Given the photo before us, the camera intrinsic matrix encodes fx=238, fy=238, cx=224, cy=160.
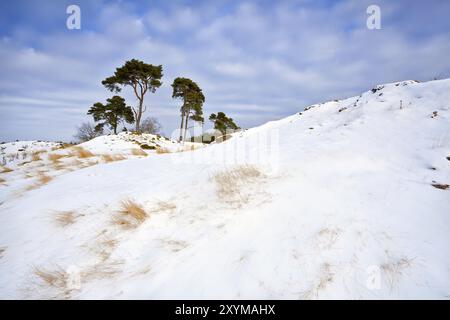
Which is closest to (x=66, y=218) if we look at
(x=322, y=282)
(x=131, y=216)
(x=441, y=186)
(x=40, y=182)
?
(x=131, y=216)

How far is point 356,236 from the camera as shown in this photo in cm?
232

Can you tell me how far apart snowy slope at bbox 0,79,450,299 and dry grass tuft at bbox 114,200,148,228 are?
0.06 meters

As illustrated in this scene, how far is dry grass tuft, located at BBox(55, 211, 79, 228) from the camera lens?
3.21 metres

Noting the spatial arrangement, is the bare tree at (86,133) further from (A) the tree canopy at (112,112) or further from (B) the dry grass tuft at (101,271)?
(B) the dry grass tuft at (101,271)

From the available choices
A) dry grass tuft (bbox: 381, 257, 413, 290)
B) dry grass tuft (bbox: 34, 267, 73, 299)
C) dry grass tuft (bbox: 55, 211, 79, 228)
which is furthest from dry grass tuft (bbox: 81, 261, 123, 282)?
dry grass tuft (bbox: 381, 257, 413, 290)

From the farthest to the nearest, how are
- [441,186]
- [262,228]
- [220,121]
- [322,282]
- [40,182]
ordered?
[220,121] → [40,182] → [441,186] → [262,228] → [322,282]

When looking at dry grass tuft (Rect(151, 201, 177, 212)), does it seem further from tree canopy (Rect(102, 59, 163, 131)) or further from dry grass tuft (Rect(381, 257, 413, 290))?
tree canopy (Rect(102, 59, 163, 131))

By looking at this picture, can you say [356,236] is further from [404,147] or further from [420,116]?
[420,116]

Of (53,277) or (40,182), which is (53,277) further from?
(40,182)

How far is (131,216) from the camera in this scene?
3105mm

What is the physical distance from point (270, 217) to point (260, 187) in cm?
69

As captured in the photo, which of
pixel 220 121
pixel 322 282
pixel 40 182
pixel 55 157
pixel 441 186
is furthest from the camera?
pixel 220 121

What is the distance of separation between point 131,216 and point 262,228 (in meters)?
1.71
